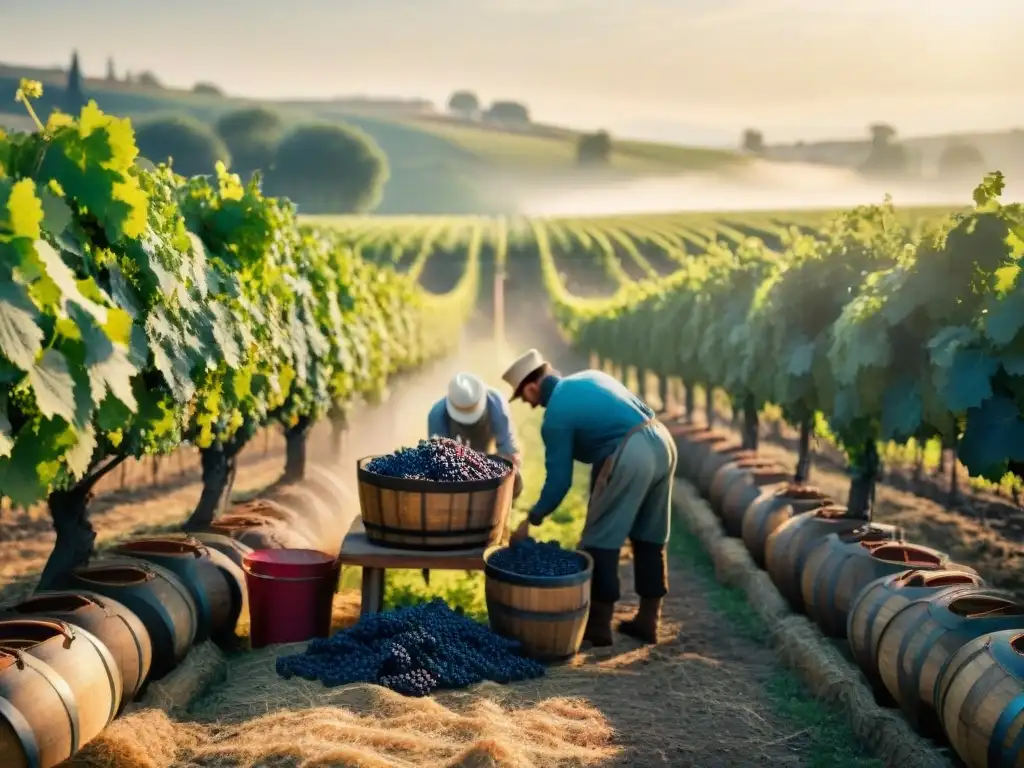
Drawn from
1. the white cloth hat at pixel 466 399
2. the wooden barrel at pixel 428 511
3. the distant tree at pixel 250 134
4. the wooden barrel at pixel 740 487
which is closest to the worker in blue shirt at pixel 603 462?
the wooden barrel at pixel 428 511

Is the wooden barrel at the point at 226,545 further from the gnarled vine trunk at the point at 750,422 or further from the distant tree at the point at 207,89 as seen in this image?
the distant tree at the point at 207,89

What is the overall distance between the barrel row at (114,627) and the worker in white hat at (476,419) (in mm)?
1516

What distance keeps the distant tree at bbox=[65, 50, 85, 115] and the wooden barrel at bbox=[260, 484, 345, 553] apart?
119m

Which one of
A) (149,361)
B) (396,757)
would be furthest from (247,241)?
(396,757)

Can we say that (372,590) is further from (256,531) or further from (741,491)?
(741,491)

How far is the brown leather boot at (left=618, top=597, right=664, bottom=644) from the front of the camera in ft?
25.4

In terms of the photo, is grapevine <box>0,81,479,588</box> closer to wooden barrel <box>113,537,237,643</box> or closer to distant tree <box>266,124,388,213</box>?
wooden barrel <box>113,537,237,643</box>

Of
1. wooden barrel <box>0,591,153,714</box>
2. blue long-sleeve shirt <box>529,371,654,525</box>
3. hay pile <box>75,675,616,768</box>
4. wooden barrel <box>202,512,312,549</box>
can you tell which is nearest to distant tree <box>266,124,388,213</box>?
wooden barrel <box>202,512,312,549</box>

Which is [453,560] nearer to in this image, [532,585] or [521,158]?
[532,585]

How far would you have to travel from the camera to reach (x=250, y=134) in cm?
13725

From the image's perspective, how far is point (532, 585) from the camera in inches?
258

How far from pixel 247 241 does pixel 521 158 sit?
137078 millimetres

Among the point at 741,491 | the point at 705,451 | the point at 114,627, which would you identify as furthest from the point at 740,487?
the point at 114,627

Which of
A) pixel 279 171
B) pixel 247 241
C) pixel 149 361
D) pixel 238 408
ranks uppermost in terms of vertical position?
pixel 279 171
